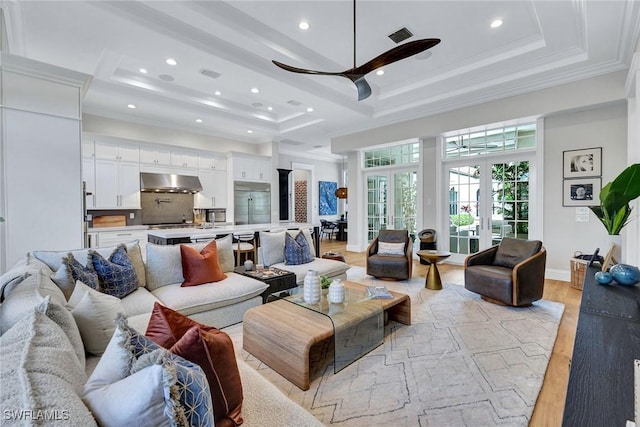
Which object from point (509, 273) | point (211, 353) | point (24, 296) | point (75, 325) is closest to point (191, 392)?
point (211, 353)

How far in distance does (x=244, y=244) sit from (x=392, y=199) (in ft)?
12.9

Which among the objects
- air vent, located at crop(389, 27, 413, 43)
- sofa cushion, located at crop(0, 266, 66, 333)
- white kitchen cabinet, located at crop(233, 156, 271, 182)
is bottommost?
sofa cushion, located at crop(0, 266, 66, 333)

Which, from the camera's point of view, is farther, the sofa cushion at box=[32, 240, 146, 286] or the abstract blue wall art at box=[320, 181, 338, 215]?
the abstract blue wall art at box=[320, 181, 338, 215]

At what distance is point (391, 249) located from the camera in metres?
4.90

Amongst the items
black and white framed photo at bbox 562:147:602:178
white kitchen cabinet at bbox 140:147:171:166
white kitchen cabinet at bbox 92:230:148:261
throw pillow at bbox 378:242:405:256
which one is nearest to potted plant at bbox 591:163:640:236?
black and white framed photo at bbox 562:147:602:178

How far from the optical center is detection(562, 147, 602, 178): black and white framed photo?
4.40m

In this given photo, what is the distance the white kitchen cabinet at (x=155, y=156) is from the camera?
6281 mm

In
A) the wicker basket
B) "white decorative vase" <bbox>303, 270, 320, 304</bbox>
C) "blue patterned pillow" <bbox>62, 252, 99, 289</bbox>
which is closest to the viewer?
"blue patterned pillow" <bbox>62, 252, 99, 289</bbox>

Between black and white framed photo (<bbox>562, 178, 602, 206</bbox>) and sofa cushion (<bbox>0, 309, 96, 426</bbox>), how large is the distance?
5.99 meters

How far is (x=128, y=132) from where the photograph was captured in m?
6.27

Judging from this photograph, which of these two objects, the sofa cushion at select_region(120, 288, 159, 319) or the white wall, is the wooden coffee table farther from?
the white wall

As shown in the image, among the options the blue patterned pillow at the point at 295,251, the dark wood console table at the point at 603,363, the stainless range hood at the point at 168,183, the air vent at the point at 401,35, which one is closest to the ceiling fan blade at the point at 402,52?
the air vent at the point at 401,35

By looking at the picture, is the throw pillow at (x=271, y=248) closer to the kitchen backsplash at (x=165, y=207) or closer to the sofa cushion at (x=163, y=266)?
the sofa cushion at (x=163, y=266)

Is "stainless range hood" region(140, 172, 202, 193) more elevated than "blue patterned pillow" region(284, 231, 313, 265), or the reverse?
"stainless range hood" region(140, 172, 202, 193)
